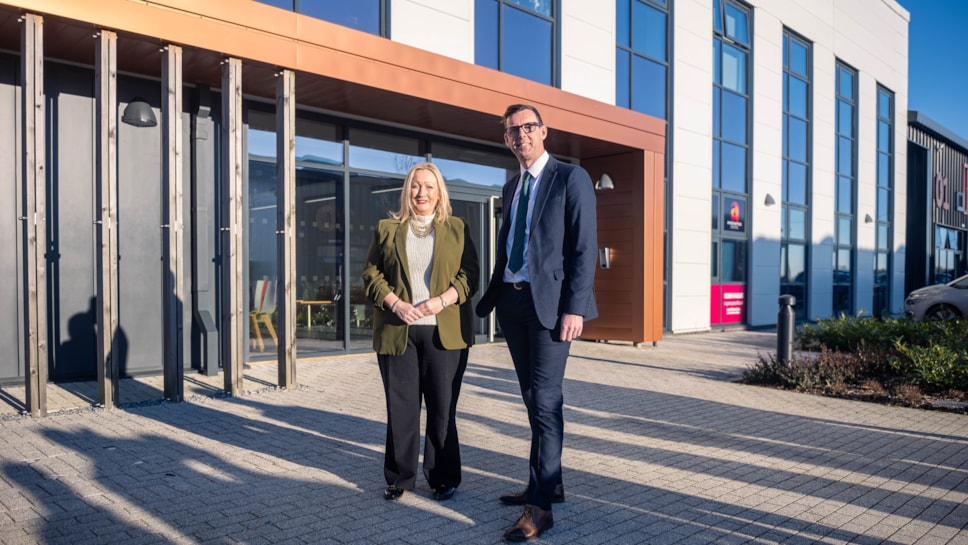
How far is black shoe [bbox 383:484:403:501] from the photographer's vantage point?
3.71 meters

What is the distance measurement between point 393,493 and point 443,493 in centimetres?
27

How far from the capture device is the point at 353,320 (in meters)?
9.62

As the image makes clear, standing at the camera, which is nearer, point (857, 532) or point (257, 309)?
point (857, 532)

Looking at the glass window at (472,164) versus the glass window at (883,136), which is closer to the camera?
the glass window at (472,164)

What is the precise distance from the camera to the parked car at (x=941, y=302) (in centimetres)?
1505

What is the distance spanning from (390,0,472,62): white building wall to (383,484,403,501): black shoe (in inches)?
281

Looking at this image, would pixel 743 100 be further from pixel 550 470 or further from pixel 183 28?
pixel 550 470

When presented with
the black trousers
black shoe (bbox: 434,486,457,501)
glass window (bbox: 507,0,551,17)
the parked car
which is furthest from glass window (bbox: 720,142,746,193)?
black shoe (bbox: 434,486,457,501)

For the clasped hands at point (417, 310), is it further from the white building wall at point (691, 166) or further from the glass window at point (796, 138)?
the glass window at point (796, 138)

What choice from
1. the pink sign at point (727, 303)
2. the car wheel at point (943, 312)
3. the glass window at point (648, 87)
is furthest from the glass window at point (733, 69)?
the car wheel at point (943, 312)

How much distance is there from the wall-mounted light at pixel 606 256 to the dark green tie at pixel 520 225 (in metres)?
8.33

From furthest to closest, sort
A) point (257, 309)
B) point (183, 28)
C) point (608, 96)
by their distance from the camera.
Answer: point (608, 96)
point (257, 309)
point (183, 28)

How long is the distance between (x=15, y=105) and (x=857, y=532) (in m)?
7.81

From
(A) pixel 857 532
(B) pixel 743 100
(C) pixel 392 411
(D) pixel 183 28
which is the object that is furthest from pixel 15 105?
(B) pixel 743 100
